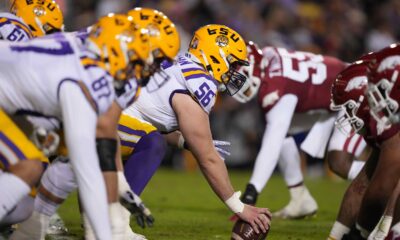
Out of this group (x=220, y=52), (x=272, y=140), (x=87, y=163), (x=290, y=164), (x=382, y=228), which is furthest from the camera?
(x=290, y=164)

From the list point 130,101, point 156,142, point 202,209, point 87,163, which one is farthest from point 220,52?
point 202,209

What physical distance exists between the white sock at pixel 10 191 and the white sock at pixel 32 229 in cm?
48

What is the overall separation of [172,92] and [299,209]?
2195 mm

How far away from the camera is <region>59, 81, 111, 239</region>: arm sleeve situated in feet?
13.4

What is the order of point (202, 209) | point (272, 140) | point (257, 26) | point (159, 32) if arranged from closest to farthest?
point (159, 32) → point (272, 140) → point (202, 209) → point (257, 26)

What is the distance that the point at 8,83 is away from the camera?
4.39m

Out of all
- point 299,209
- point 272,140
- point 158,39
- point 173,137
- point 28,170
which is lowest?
point 299,209

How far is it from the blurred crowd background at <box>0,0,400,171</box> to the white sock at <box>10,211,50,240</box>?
655 cm

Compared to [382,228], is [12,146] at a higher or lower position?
higher

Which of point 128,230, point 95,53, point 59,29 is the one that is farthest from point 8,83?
point 59,29

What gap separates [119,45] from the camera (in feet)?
14.1

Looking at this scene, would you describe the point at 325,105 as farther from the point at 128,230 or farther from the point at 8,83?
the point at 8,83

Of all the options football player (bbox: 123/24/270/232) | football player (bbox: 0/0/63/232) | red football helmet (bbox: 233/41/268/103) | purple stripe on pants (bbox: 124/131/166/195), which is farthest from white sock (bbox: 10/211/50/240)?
red football helmet (bbox: 233/41/268/103)

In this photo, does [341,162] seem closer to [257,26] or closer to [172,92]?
[172,92]
